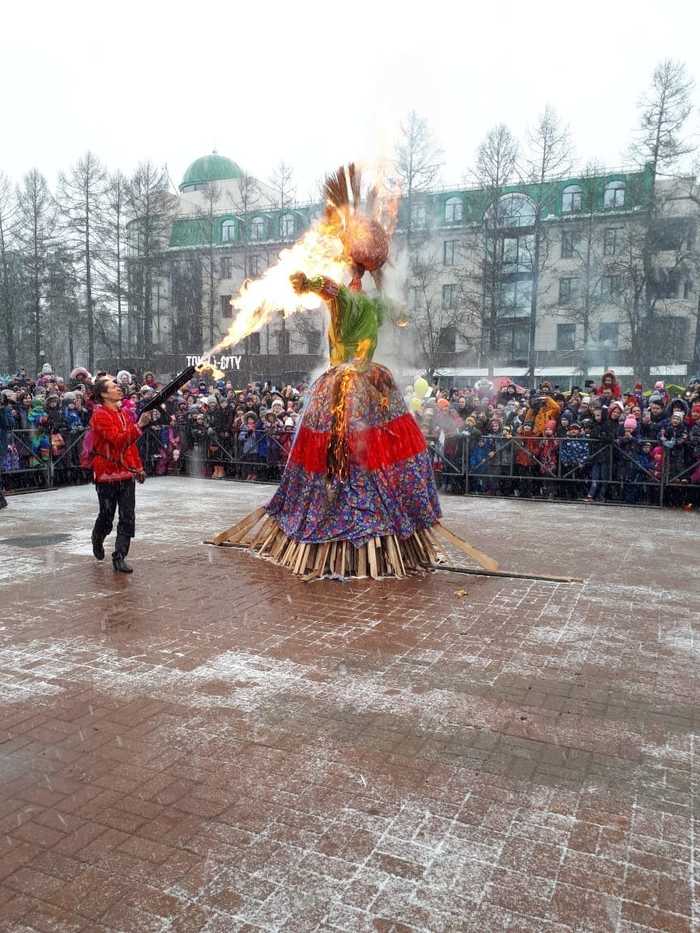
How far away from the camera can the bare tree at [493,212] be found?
29.4 meters

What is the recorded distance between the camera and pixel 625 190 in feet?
98.4

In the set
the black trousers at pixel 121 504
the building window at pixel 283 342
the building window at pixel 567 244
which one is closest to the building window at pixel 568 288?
the building window at pixel 567 244

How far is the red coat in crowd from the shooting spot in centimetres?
745

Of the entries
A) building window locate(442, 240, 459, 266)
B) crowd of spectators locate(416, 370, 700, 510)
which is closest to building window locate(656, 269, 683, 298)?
building window locate(442, 240, 459, 266)

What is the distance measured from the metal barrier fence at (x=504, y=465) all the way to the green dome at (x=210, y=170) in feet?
125

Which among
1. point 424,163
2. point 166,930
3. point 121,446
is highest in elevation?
point 424,163

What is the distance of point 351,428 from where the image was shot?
24.0 ft

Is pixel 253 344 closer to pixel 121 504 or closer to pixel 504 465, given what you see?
pixel 504 465

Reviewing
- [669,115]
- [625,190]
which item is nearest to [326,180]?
[669,115]

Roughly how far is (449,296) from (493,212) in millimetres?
4381

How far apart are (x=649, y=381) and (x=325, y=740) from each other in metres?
28.7

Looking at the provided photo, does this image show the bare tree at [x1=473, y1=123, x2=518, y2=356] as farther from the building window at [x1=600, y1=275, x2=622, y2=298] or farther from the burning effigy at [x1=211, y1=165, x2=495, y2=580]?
the burning effigy at [x1=211, y1=165, x2=495, y2=580]

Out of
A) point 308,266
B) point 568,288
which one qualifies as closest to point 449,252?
point 568,288

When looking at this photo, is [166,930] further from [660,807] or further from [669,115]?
[669,115]
